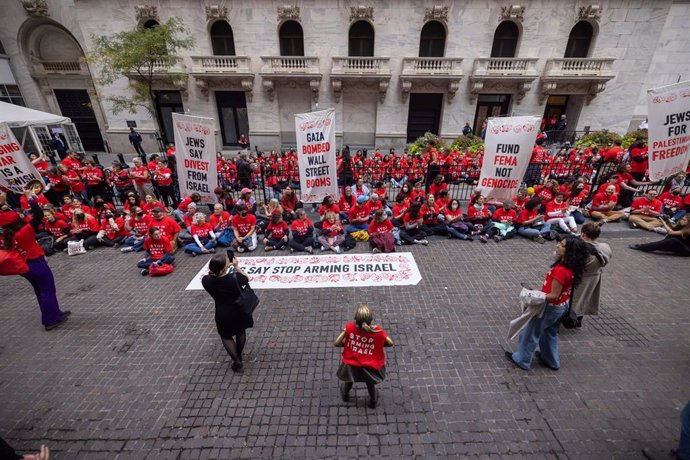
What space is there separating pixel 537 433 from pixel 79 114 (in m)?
30.1

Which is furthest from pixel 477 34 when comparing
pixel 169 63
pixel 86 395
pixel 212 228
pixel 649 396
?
pixel 86 395

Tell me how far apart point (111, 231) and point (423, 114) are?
19.2 meters

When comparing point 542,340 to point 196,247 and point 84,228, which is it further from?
point 84,228

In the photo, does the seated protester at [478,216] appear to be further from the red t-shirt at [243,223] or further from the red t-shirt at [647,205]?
the red t-shirt at [243,223]

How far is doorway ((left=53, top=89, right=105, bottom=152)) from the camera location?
21.7 metres

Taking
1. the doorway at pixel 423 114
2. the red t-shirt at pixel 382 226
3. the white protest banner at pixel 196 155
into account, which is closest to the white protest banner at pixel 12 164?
the white protest banner at pixel 196 155

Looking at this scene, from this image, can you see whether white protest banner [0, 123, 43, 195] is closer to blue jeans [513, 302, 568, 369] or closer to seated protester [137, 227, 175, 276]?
seated protester [137, 227, 175, 276]

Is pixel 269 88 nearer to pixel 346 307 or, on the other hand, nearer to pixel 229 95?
pixel 229 95

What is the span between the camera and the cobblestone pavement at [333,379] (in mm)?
3740

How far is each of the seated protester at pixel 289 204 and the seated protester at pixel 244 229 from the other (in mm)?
1099

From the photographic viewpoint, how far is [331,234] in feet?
27.5

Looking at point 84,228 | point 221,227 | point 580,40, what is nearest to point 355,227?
point 221,227

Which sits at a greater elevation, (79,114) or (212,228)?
(79,114)

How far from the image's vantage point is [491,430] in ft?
12.5
